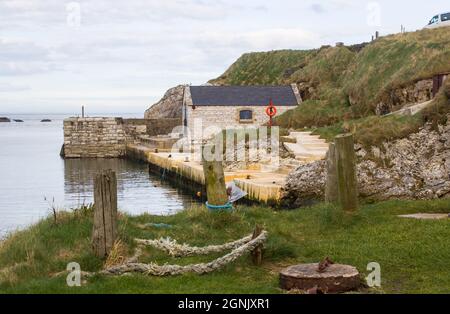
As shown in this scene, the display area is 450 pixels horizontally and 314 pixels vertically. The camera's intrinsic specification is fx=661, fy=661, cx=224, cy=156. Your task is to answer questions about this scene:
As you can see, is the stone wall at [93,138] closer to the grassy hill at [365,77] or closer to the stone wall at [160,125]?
the stone wall at [160,125]

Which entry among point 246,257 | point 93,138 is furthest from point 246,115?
point 246,257

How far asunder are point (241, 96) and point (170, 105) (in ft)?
70.4

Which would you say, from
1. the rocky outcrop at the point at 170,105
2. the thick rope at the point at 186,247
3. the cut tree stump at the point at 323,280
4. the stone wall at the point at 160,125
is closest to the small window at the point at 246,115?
the stone wall at the point at 160,125

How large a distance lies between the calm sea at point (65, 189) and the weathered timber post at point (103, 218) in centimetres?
702

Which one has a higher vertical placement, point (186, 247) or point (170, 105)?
point (170, 105)

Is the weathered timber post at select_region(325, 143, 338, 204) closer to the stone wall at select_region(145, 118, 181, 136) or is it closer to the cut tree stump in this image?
the cut tree stump

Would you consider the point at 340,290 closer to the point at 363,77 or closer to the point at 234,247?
the point at 234,247

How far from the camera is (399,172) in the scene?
1973cm

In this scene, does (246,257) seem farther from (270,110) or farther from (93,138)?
(93,138)

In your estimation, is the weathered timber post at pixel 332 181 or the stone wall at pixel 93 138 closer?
the weathered timber post at pixel 332 181

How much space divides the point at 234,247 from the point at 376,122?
46.2ft

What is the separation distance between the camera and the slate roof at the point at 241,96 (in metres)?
54.2

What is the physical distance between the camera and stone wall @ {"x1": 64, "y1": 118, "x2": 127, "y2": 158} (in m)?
60.6

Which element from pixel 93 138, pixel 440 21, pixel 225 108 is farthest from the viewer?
pixel 93 138
